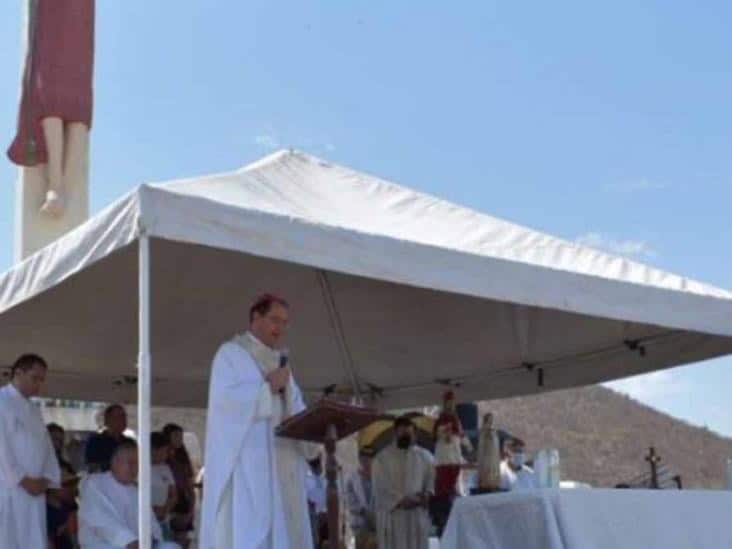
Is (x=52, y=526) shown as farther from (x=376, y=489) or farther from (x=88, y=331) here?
(x=376, y=489)

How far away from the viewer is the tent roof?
5836mm

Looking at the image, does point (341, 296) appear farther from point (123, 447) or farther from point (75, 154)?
point (75, 154)

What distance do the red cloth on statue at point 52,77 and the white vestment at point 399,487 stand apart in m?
8.75

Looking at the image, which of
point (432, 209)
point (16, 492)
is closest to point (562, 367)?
point (432, 209)

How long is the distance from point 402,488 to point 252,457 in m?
4.61

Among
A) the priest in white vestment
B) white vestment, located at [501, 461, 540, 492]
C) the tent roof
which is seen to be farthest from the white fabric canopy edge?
white vestment, located at [501, 461, 540, 492]

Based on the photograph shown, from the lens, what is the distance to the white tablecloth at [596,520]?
19.8ft

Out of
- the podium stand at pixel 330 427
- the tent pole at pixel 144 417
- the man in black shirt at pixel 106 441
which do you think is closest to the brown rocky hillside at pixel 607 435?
the man in black shirt at pixel 106 441

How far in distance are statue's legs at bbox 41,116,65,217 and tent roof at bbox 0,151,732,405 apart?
6462 millimetres

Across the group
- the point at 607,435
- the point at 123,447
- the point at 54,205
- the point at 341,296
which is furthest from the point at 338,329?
the point at 607,435

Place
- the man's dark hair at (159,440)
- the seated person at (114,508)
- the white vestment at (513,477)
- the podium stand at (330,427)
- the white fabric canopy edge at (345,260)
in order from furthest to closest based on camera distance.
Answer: the white vestment at (513,477), the man's dark hair at (159,440), the seated person at (114,508), the podium stand at (330,427), the white fabric canopy edge at (345,260)

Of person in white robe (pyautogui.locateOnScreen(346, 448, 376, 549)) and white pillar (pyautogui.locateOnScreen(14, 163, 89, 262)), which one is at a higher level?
white pillar (pyautogui.locateOnScreen(14, 163, 89, 262))

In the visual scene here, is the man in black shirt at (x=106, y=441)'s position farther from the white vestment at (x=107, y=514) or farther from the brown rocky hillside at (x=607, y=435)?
the brown rocky hillside at (x=607, y=435)

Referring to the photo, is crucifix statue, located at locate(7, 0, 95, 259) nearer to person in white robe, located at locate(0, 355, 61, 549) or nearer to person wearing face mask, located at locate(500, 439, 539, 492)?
person wearing face mask, located at locate(500, 439, 539, 492)
